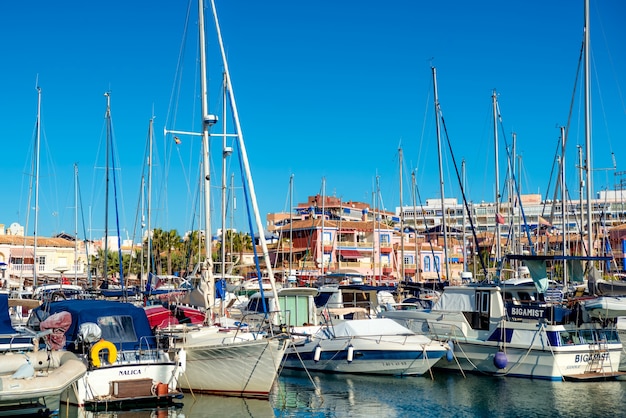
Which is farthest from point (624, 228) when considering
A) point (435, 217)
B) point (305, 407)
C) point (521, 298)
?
point (305, 407)

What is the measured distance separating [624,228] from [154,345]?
8772 centimetres

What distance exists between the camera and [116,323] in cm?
2167

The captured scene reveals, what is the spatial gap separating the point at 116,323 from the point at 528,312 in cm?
1460

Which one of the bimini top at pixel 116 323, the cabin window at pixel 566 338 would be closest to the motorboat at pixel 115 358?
the bimini top at pixel 116 323

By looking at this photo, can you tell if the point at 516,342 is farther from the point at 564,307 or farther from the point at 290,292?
the point at 290,292

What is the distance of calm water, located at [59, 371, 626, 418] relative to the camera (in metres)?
21.1

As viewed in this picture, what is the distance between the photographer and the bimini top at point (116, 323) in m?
21.2

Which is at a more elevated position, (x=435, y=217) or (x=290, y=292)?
(x=435, y=217)

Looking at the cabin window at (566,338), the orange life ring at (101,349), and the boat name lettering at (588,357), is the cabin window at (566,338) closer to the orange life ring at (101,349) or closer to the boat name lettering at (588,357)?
the boat name lettering at (588,357)

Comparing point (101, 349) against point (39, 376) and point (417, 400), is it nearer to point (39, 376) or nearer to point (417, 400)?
point (39, 376)

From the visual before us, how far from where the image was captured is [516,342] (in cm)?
2680

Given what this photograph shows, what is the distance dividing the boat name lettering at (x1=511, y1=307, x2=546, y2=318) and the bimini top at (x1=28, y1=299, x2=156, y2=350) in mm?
13278

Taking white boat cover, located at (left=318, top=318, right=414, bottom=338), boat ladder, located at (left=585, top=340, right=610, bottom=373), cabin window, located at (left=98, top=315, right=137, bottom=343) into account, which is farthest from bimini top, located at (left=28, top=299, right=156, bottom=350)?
boat ladder, located at (left=585, top=340, right=610, bottom=373)

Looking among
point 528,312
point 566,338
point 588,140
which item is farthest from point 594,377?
point 588,140
